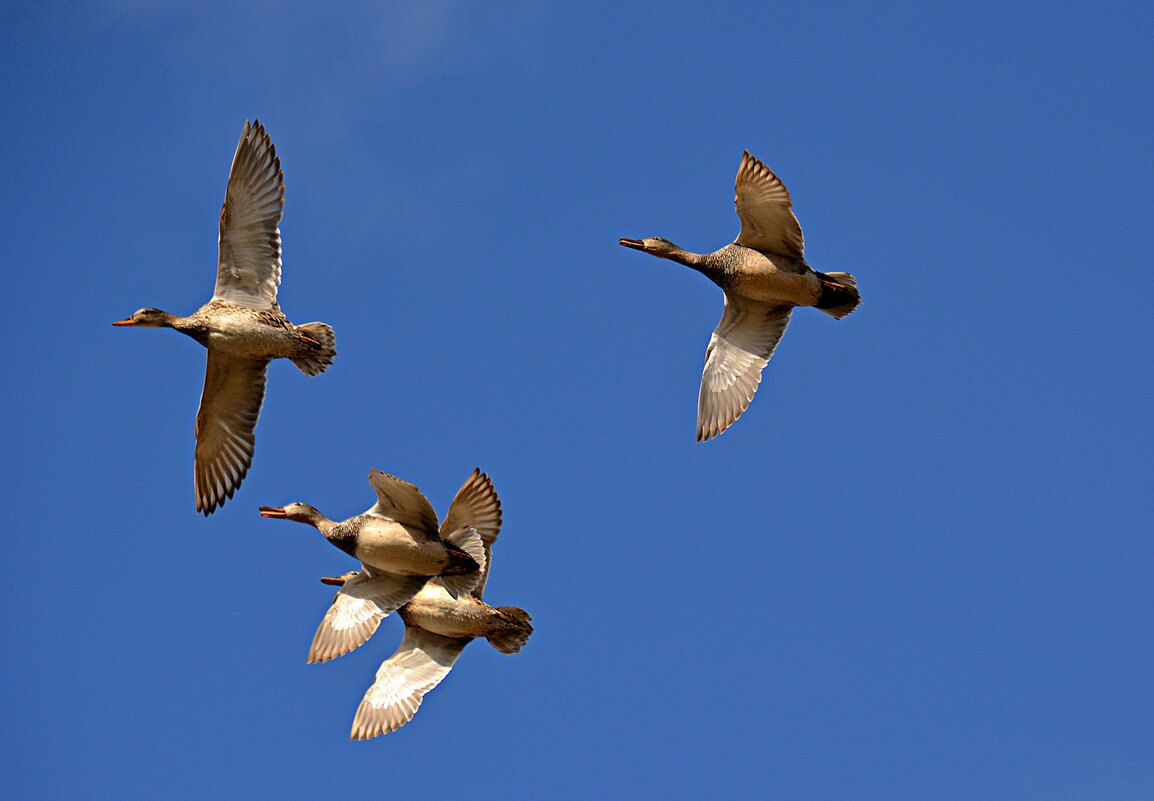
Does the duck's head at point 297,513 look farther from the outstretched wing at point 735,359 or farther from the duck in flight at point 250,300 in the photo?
the outstretched wing at point 735,359

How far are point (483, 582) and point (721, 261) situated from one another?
454 centimetres

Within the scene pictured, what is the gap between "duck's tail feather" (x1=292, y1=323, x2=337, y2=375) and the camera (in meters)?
16.4

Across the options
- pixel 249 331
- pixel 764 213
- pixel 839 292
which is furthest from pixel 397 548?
pixel 839 292

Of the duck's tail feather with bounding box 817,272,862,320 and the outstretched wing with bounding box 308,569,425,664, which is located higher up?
the duck's tail feather with bounding box 817,272,862,320

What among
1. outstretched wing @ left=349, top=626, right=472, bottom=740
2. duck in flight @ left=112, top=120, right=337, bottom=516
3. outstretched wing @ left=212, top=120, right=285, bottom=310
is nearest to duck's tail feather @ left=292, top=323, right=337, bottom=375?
duck in flight @ left=112, top=120, right=337, bottom=516

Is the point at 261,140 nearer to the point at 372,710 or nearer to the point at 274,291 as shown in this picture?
the point at 274,291

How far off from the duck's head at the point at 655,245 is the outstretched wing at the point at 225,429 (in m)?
4.52

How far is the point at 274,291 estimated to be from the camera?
54.4 feet

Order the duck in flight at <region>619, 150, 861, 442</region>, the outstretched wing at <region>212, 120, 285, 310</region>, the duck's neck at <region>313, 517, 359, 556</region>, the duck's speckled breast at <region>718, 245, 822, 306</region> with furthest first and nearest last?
the duck's speckled breast at <region>718, 245, 822, 306</region> < the duck in flight at <region>619, 150, 861, 442</region> < the outstretched wing at <region>212, 120, 285, 310</region> < the duck's neck at <region>313, 517, 359, 556</region>

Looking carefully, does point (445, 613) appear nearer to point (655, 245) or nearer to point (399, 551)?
point (399, 551)

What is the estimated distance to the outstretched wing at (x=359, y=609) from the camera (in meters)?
15.6

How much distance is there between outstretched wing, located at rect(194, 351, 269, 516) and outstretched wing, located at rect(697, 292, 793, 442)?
5121 mm

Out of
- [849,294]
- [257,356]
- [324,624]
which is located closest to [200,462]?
[257,356]

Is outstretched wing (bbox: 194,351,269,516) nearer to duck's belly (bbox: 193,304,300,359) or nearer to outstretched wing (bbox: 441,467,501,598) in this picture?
duck's belly (bbox: 193,304,300,359)
